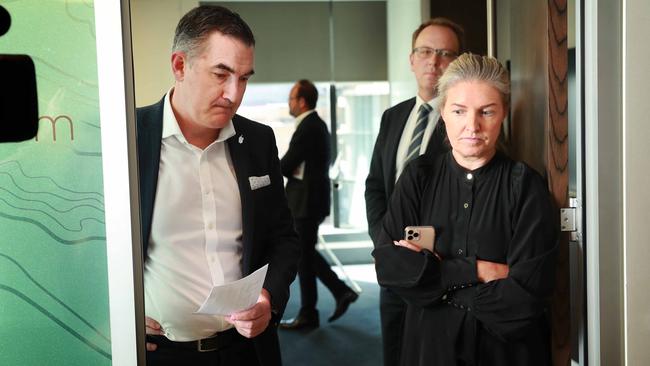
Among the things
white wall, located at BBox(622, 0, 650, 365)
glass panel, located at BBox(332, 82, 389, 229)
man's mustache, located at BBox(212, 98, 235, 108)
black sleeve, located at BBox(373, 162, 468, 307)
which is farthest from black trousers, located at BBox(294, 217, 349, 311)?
white wall, located at BBox(622, 0, 650, 365)

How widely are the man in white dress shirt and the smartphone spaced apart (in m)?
0.44

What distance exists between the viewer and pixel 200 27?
74.9 inches

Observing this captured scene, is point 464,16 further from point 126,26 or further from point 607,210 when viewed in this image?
point 126,26

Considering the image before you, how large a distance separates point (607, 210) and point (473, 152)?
0.51 meters

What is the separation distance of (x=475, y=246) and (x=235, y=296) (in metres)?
0.77

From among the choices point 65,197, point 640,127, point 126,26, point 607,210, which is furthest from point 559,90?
point 65,197

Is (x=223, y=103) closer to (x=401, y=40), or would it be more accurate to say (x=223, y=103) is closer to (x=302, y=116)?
(x=302, y=116)

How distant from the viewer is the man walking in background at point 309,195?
2.31 meters

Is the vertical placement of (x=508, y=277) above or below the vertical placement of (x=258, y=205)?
below

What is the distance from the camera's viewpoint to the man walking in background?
7.58 ft

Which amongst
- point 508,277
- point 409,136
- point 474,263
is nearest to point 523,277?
point 508,277

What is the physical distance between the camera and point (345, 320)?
102 inches

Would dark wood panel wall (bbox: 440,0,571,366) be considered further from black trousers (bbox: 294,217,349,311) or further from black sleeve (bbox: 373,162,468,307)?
black trousers (bbox: 294,217,349,311)

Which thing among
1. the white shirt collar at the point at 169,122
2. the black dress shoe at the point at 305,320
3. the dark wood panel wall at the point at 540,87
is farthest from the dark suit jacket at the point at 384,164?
the white shirt collar at the point at 169,122
